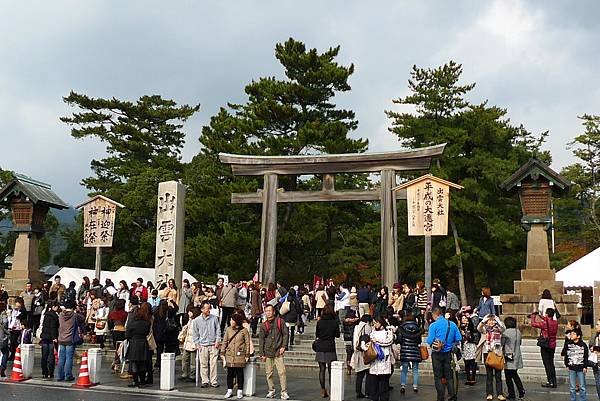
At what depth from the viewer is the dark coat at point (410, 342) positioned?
11.6m

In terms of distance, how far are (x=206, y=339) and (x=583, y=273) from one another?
17282mm

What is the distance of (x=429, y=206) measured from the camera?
18.2 metres

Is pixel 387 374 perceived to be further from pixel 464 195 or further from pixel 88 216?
pixel 464 195

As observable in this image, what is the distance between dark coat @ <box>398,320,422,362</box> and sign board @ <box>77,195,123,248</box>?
12.6 m

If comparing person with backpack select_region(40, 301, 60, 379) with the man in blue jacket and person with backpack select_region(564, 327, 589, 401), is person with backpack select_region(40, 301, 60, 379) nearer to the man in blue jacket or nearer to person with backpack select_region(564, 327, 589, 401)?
the man in blue jacket

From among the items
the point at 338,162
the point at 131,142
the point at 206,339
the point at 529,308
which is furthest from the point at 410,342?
the point at 131,142

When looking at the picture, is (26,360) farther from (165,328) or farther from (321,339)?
(321,339)

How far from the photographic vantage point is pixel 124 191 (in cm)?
3822

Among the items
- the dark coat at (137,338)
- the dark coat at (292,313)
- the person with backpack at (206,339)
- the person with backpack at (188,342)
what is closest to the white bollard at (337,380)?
the person with backpack at (206,339)

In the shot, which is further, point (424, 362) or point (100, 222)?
point (100, 222)

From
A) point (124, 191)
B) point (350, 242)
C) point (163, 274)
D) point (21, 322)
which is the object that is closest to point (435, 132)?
point (350, 242)

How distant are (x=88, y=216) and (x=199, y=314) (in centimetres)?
1086

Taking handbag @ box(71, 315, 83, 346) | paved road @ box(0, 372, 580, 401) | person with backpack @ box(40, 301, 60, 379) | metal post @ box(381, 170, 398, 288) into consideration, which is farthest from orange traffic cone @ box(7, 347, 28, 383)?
metal post @ box(381, 170, 398, 288)

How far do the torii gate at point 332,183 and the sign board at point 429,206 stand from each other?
2.02 metres
